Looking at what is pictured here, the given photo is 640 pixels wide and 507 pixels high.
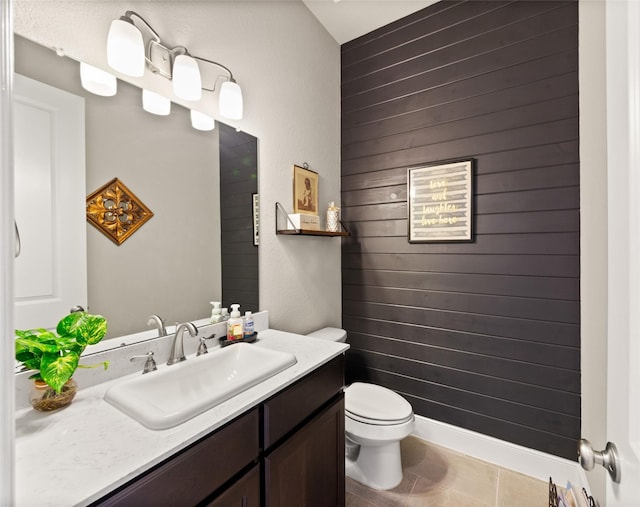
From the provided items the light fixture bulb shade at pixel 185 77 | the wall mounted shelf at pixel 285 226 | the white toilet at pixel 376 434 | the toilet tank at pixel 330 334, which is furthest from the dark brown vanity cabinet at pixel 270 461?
the light fixture bulb shade at pixel 185 77

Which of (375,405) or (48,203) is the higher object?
(48,203)

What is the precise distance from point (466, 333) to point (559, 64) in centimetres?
167

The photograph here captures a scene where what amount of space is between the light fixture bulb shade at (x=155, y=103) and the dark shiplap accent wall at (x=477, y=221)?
1.50 m

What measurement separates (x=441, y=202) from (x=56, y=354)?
2.09m

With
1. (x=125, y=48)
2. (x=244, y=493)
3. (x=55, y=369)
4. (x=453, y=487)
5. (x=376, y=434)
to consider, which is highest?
(x=125, y=48)

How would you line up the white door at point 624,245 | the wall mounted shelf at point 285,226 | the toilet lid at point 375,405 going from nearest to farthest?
the white door at point 624,245
the toilet lid at point 375,405
the wall mounted shelf at point 285,226

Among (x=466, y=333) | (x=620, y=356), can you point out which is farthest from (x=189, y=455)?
(x=466, y=333)

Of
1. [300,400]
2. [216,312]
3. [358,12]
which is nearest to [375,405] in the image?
[300,400]

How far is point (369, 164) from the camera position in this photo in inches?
95.2

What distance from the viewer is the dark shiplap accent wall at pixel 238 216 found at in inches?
62.7

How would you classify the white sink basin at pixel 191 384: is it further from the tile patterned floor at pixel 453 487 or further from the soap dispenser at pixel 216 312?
the tile patterned floor at pixel 453 487

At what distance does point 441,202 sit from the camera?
2.09m

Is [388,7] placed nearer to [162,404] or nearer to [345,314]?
[345,314]

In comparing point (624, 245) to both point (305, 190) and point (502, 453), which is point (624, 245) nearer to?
point (305, 190)
